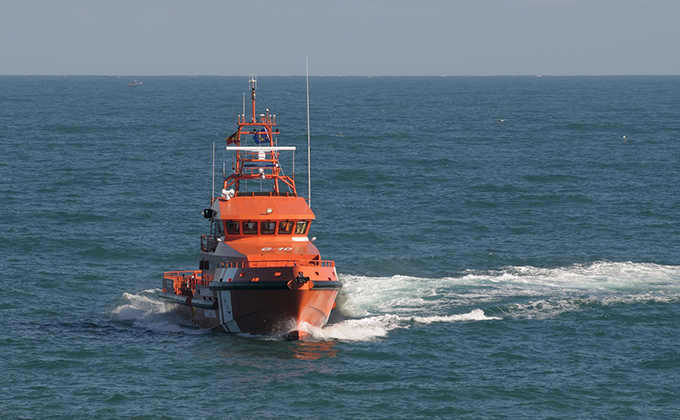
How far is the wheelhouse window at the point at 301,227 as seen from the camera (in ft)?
153

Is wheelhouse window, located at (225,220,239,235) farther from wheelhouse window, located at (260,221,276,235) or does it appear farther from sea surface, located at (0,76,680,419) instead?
sea surface, located at (0,76,680,419)

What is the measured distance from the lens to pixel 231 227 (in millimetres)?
46438

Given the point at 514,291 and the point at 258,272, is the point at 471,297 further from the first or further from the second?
the point at 258,272

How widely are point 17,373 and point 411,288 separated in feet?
73.4

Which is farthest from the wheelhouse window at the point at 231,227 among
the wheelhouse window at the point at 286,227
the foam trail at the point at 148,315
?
the foam trail at the point at 148,315

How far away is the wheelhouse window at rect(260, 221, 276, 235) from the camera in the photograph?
46469 millimetres

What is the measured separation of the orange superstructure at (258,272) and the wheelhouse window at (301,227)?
0.05 metres

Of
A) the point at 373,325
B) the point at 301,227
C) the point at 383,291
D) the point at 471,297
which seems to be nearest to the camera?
the point at 373,325

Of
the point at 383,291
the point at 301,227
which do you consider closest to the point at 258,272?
the point at 301,227

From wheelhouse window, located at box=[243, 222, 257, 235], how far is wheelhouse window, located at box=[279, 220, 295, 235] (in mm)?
1216

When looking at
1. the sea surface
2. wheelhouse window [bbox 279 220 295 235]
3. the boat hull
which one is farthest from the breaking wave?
wheelhouse window [bbox 279 220 295 235]

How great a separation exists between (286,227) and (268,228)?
0.85 m

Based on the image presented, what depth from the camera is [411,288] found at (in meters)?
53.4

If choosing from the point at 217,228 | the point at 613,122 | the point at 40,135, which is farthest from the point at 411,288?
the point at 613,122
